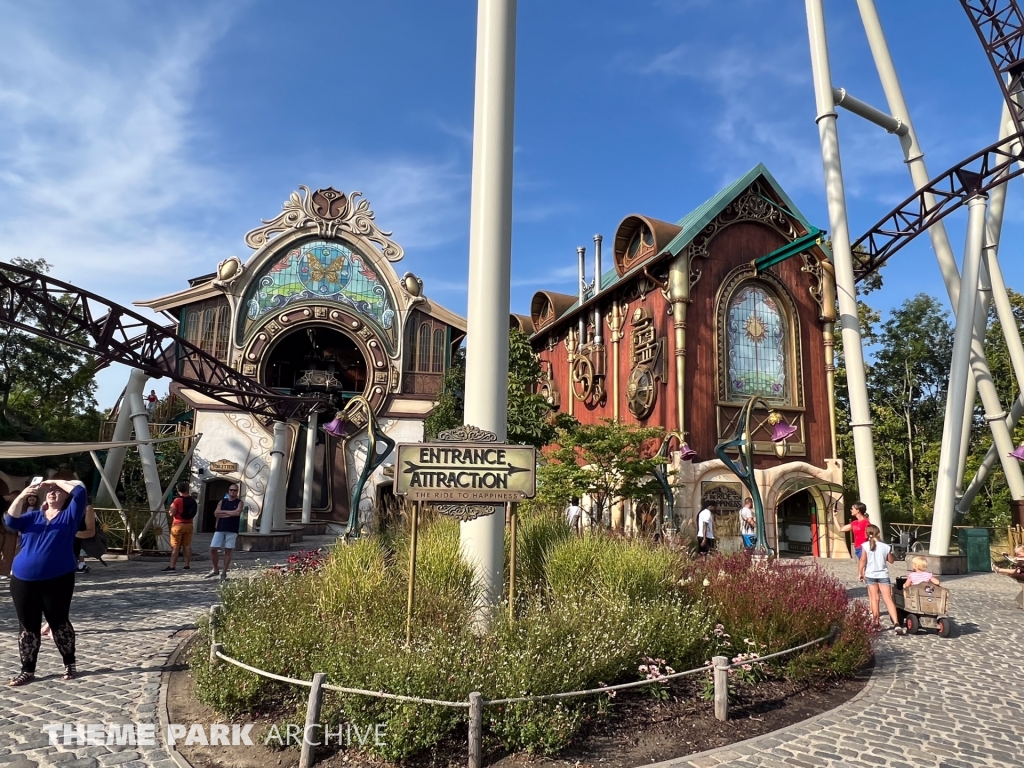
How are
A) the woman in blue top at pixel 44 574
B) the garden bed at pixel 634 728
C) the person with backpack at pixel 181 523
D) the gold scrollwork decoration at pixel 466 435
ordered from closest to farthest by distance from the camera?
the garden bed at pixel 634 728 → the woman in blue top at pixel 44 574 → the gold scrollwork decoration at pixel 466 435 → the person with backpack at pixel 181 523

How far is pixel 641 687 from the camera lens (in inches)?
220

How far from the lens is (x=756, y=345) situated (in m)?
21.5

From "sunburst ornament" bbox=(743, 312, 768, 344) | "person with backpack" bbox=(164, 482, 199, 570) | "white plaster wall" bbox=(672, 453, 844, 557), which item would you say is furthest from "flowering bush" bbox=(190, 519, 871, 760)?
"sunburst ornament" bbox=(743, 312, 768, 344)

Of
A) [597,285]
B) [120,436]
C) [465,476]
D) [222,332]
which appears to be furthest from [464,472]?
[222,332]

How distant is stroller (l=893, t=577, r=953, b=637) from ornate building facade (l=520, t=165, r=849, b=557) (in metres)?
10.7

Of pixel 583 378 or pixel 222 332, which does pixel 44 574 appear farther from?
pixel 222 332

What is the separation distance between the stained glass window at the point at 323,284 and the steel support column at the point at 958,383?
19.1 m

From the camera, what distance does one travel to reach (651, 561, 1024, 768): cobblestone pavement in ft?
14.9

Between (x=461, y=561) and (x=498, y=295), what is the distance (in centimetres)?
271

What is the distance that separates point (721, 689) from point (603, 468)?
13.3 metres

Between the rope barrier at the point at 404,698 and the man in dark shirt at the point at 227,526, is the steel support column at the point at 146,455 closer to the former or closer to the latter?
the man in dark shirt at the point at 227,526

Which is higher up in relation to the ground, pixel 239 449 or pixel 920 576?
pixel 239 449

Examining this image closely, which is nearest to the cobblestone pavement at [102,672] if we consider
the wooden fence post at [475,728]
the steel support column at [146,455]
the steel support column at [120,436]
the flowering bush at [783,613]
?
the wooden fence post at [475,728]

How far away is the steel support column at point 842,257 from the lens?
1495 centimetres
